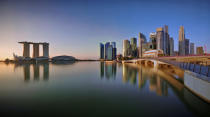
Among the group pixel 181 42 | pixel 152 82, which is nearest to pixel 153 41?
pixel 181 42

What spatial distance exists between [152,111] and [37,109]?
968cm

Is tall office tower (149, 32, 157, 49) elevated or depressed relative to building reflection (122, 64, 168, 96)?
elevated

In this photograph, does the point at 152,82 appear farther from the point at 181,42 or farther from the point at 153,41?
the point at 181,42

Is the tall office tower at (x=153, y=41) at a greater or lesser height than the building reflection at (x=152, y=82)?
greater

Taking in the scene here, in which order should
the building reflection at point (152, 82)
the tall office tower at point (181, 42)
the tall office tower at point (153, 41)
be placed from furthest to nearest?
the tall office tower at point (153, 41), the tall office tower at point (181, 42), the building reflection at point (152, 82)

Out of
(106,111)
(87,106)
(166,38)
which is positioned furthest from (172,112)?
(166,38)

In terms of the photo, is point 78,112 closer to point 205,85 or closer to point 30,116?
point 30,116

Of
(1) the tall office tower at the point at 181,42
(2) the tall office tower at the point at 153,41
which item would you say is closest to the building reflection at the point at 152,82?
(2) the tall office tower at the point at 153,41

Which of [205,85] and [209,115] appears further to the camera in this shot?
[205,85]

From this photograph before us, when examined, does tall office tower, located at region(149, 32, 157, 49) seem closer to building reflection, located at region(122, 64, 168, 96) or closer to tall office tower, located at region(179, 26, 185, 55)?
tall office tower, located at region(179, 26, 185, 55)

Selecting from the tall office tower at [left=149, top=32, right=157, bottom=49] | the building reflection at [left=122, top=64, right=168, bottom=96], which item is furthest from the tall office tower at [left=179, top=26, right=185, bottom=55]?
the building reflection at [left=122, top=64, right=168, bottom=96]

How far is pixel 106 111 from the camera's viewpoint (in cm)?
791

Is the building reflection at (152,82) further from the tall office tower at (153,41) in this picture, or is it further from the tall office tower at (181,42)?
the tall office tower at (181,42)

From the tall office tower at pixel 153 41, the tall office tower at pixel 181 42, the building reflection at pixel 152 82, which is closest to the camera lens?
the building reflection at pixel 152 82
